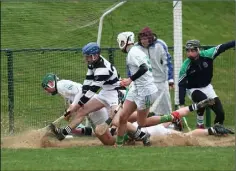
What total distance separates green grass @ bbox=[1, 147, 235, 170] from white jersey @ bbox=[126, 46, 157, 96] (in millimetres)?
1154

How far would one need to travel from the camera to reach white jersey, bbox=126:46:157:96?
460 inches

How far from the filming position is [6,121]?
15.8 metres

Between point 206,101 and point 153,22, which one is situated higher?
point 153,22

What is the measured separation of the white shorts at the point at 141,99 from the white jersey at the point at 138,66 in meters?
0.06

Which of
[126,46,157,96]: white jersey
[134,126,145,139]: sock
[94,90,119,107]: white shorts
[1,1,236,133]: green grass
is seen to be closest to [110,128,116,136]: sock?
[94,90,119,107]: white shorts

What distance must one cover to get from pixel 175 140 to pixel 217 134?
968 mm

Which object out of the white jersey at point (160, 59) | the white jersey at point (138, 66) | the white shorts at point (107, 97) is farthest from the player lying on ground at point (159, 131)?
the white jersey at point (160, 59)

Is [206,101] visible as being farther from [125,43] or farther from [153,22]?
[153,22]

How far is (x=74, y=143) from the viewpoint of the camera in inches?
506

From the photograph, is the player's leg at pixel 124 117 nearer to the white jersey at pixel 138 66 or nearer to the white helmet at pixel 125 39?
the white jersey at pixel 138 66

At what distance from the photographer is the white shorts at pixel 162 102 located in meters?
14.8

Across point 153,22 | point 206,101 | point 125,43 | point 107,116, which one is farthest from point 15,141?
point 153,22

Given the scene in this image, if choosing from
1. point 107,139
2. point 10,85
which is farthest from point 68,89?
point 10,85

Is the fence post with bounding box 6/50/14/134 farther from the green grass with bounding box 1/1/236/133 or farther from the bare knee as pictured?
the bare knee
